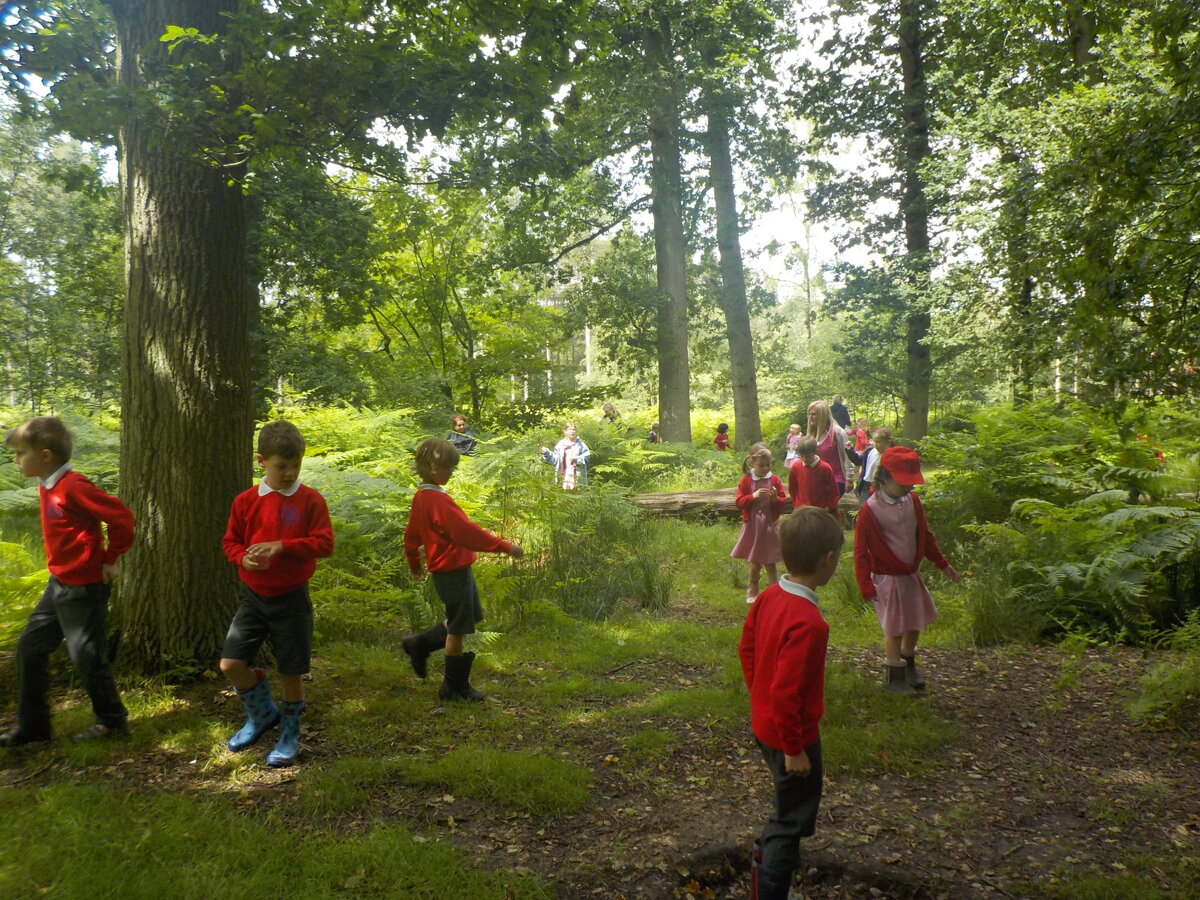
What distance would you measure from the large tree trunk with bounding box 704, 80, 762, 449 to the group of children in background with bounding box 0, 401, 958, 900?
15.1 m

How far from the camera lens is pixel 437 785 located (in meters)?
3.73

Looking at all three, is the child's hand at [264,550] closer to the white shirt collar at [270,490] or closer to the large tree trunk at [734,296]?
the white shirt collar at [270,490]

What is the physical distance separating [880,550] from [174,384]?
4795 millimetres

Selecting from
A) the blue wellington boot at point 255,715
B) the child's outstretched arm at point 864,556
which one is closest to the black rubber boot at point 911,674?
the child's outstretched arm at point 864,556

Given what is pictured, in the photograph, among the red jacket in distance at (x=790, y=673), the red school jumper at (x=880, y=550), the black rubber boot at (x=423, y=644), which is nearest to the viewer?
the red jacket in distance at (x=790, y=673)

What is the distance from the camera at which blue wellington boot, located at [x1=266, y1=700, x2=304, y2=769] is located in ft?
12.4

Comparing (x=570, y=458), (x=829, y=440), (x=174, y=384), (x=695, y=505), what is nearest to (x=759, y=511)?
(x=829, y=440)

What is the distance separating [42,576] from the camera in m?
4.62

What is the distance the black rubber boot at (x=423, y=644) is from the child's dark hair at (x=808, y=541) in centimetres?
288

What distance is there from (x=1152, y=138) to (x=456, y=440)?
10519mm

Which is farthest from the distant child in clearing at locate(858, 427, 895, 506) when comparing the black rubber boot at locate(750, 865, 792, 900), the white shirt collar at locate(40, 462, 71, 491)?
the white shirt collar at locate(40, 462, 71, 491)

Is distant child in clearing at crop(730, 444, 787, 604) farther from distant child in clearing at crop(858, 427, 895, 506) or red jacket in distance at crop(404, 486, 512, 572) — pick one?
red jacket in distance at crop(404, 486, 512, 572)

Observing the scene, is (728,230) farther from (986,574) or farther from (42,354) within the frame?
(42,354)

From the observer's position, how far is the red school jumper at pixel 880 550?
201 inches
